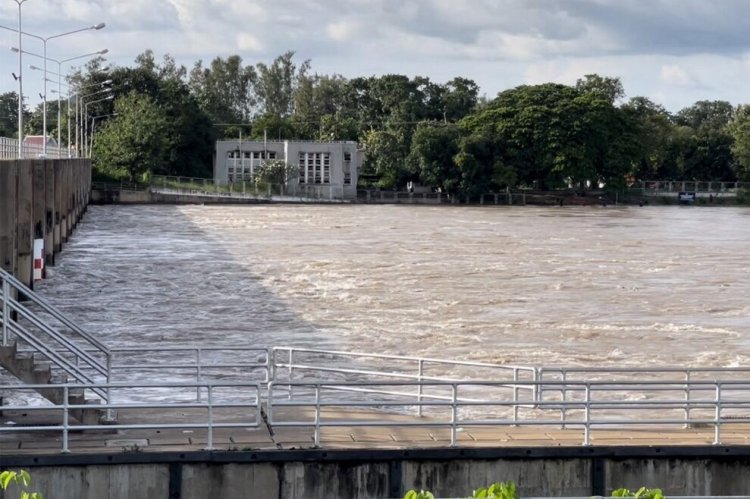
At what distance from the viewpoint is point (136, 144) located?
135000 millimetres

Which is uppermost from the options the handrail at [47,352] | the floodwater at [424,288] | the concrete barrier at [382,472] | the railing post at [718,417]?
the handrail at [47,352]

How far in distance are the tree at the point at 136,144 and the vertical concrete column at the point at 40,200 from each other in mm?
77777

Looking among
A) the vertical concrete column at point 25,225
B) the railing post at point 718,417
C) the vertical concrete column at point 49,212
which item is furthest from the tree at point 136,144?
the railing post at point 718,417

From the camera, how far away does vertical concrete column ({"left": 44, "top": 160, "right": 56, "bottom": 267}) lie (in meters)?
59.3

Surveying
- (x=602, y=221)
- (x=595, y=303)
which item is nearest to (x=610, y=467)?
(x=595, y=303)

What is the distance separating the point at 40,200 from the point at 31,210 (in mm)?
5799

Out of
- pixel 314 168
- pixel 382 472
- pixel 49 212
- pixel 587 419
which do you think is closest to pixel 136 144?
pixel 314 168

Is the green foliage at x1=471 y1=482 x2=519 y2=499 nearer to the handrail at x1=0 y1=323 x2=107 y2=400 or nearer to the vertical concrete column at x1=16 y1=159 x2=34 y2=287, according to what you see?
the handrail at x1=0 y1=323 x2=107 y2=400

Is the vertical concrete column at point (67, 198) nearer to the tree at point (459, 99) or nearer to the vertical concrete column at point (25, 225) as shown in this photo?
the vertical concrete column at point (25, 225)

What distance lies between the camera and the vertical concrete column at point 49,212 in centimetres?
5928

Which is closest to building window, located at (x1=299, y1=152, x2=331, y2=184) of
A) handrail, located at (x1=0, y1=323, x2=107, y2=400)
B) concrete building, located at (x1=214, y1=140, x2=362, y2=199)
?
concrete building, located at (x1=214, y1=140, x2=362, y2=199)

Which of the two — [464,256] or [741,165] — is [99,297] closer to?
[464,256]

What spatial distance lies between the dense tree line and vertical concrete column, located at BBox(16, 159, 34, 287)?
285ft

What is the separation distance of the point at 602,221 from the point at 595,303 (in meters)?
60.7
